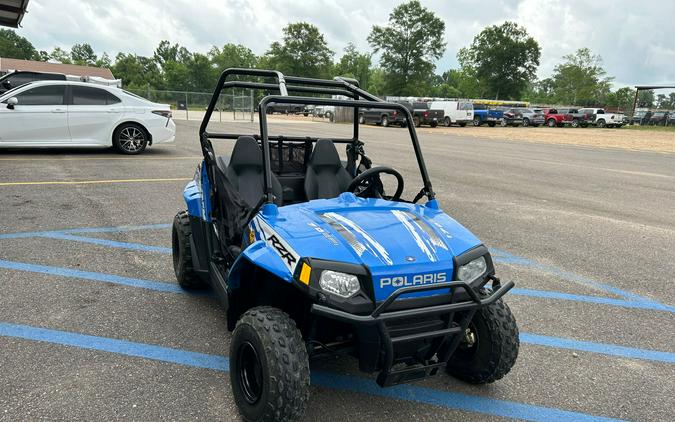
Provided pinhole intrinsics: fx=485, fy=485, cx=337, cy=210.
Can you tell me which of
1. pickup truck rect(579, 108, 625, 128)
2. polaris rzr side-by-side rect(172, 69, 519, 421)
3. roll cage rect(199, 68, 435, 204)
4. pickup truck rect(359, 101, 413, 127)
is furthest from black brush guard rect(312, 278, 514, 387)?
pickup truck rect(579, 108, 625, 128)

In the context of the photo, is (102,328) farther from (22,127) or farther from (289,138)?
(22,127)

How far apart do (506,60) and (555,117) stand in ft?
151

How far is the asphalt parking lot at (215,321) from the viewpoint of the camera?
103 inches

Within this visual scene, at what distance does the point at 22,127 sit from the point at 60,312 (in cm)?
825

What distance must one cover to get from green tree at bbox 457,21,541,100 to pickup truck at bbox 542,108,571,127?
4412 centimetres

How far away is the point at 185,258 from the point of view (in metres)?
3.83

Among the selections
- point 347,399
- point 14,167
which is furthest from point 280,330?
point 14,167

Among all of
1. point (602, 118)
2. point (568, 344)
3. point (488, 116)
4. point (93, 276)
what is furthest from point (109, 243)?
point (602, 118)

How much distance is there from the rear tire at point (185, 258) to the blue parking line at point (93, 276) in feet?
0.45

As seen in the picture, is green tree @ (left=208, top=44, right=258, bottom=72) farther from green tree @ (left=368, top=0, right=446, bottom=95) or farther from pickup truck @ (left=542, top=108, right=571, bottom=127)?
pickup truck @ (left=542, top=108, right=571, bottom=127)

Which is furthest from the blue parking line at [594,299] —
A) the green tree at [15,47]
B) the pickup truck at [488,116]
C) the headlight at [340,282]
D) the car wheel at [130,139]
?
the green tree at [15,47]

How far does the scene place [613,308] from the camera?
159 inches

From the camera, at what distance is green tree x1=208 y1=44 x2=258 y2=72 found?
103 metres

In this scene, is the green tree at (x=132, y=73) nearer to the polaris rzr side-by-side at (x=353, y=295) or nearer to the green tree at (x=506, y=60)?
the green tree at (x=506, y=60)
